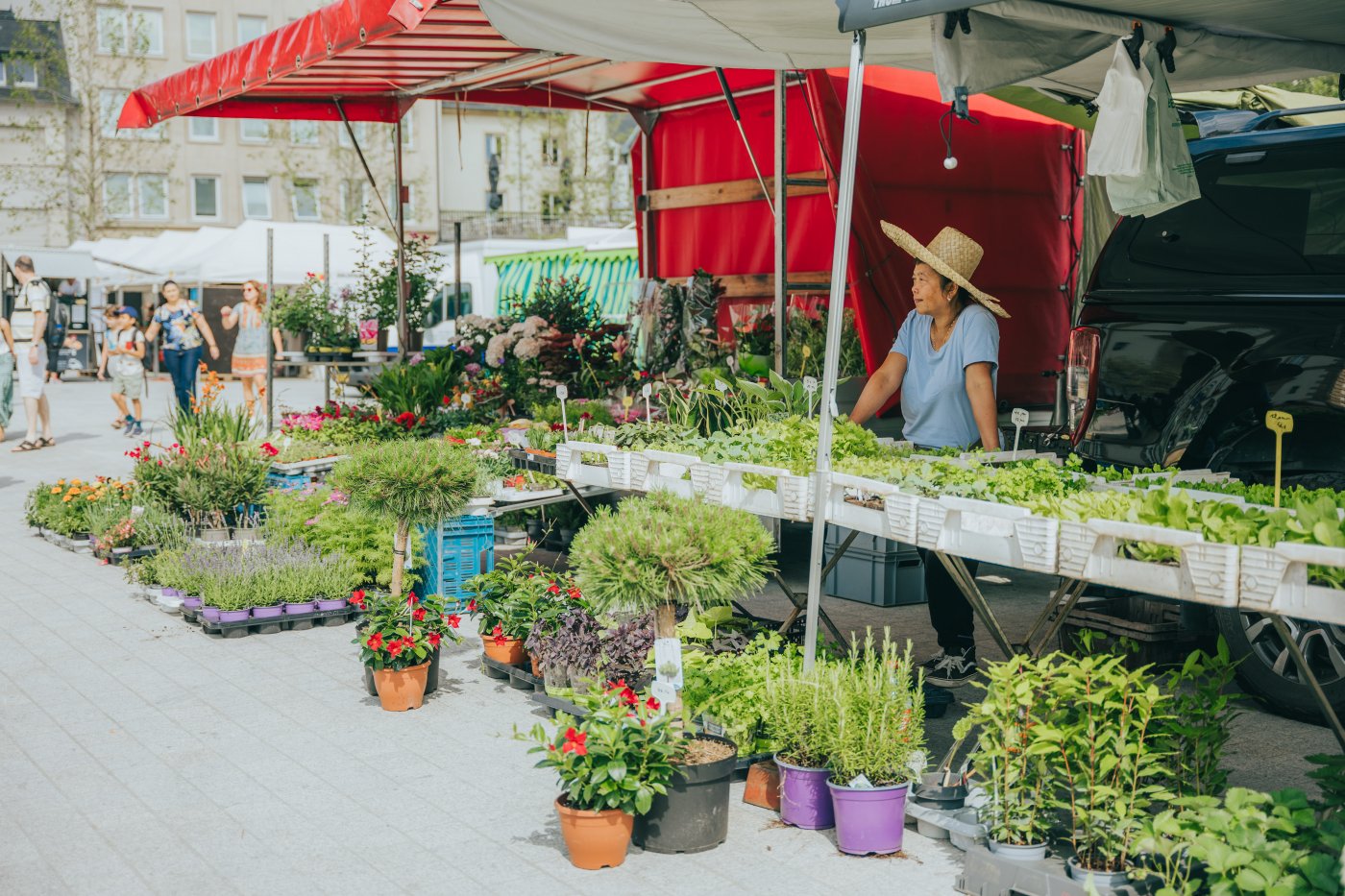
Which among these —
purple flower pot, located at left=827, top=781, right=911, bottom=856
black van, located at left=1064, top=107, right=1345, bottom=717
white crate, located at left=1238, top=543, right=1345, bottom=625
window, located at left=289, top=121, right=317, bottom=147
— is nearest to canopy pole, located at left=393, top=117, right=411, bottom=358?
black van, located at left=1064, top=107, right=1345, bottom=717

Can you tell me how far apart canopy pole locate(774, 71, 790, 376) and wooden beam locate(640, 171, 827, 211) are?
1212 mm

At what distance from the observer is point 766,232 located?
9867 millimetres

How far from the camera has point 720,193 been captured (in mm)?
10211

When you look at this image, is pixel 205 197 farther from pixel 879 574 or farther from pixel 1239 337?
pixel 1239 337

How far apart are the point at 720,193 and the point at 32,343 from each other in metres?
8.81

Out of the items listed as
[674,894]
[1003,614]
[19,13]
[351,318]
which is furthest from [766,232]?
[19,13]

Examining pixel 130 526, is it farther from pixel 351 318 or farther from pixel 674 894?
pixel 674 894

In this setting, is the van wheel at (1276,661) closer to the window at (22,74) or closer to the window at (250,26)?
the window at (250,26)

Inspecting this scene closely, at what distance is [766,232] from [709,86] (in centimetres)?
123

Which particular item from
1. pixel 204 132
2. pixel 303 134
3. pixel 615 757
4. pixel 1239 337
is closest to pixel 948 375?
pixel 1239 337

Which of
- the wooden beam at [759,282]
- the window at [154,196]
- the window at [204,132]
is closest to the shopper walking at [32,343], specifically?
the wooden beam at [759,282]

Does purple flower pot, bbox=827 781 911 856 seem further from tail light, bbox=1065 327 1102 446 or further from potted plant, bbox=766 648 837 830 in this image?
tail light, bbox=1065 327 1102 446

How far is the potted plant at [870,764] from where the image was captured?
165 inches

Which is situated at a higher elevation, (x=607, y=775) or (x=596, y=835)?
(x=607, y=775)
